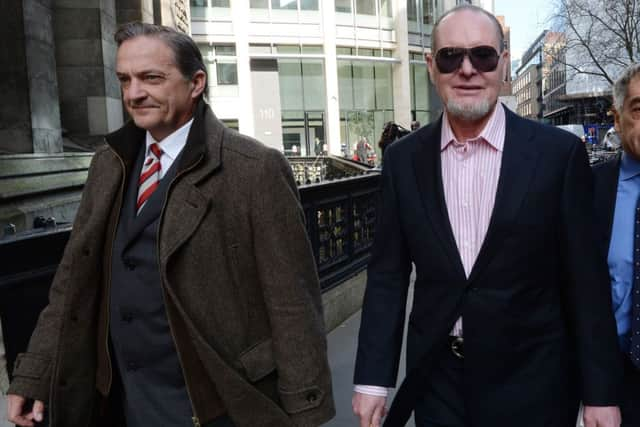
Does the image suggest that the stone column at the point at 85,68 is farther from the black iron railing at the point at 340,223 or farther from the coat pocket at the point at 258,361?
the coat pocket at the point at 258,361

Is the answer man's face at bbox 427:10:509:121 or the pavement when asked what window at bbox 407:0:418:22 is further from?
man's face at bbox 427:10:509:121

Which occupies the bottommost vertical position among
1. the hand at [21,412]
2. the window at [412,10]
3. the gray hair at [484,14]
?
the hand at [21,412]

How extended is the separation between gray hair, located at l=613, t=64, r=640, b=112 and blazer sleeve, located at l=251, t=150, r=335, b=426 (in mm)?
1457

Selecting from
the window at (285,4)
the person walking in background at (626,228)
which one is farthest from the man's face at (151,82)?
the window at (285,4)

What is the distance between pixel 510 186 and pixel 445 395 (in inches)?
30.8

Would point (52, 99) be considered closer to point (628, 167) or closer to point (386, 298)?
point (386, 298)

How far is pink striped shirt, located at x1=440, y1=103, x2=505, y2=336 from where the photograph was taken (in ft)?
7.03

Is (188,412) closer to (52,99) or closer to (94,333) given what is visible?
(94,333)

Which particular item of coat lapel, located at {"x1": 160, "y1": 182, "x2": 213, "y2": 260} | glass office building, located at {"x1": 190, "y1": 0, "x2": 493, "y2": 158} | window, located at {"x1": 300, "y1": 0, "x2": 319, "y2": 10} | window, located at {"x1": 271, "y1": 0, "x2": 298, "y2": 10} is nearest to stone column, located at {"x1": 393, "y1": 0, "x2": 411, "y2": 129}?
glass office building, located at {"x1": 190, "y1": 0, "x2": 493, "y2": 158}

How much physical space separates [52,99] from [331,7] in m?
33.5

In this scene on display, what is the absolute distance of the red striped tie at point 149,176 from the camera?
84.1 inches

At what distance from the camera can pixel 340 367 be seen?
5.24 metres

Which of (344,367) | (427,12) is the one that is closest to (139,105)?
(344,367)

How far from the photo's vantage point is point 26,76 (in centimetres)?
783
